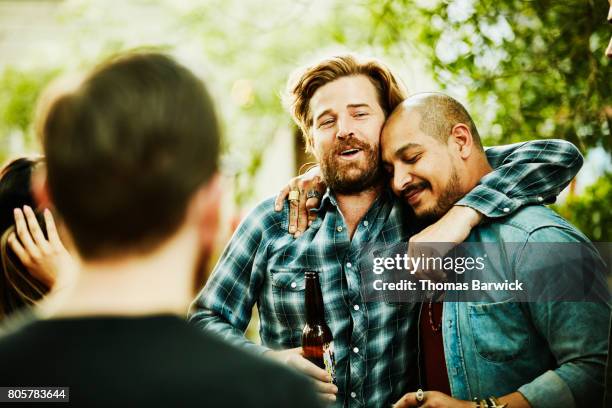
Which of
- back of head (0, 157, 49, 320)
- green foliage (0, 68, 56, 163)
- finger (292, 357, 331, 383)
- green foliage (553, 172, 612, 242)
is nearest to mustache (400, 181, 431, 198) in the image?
finger (292, 357, 331, 383)

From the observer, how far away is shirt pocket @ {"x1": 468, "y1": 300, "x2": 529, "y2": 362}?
82.6 inches

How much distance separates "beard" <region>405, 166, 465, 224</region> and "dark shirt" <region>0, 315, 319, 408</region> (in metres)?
1.46

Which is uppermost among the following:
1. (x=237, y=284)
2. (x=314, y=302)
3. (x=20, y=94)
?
(x=20, y=94)

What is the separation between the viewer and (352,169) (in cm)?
244

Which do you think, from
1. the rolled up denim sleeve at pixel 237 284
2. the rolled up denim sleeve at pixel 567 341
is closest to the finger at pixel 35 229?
the rolled up denim sleeve at pixel 237 284

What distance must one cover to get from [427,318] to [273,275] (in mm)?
627

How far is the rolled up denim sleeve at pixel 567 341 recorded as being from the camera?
2008 millimetres

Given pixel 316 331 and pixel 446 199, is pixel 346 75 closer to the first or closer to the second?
pixel 446 199

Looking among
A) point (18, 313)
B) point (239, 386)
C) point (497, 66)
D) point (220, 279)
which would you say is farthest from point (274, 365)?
point (497, 66)

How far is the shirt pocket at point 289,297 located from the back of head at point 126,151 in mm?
1348

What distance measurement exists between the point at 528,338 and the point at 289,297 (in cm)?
89

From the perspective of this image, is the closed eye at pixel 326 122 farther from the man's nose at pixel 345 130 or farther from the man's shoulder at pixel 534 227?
the man's shoulder at pixel 534 227

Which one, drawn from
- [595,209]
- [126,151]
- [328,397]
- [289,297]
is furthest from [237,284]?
[595,209]

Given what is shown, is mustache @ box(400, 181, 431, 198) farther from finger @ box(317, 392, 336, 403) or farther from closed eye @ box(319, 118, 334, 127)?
finger @ box(317, 392, 336, 403)
